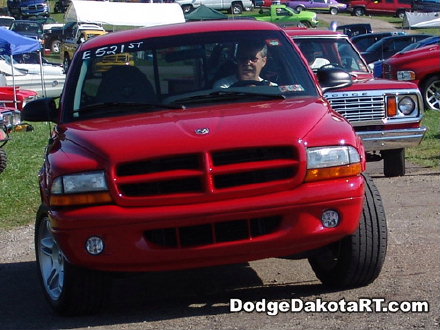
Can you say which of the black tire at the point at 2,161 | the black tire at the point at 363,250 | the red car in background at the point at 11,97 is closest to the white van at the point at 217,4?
the red car in background at the point at 11,97

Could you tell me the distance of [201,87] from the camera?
20.8 ft

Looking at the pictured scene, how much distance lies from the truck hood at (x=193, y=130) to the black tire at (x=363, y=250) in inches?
25.6

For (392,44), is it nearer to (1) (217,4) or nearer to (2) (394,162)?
(2) (394,162)

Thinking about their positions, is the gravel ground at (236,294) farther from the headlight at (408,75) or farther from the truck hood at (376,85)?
the headlight at (408,75)

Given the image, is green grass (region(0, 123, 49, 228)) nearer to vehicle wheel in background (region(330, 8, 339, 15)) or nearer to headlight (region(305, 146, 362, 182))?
headlight (region(305, 146, 362, 182))

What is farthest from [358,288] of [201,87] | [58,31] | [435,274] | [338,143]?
[58,31]

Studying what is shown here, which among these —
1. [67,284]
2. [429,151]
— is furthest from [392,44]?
[67,284]

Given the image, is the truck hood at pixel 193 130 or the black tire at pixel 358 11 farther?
the black tire at pixel 358 11

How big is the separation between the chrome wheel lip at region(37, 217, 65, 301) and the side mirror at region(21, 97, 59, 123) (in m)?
0.88

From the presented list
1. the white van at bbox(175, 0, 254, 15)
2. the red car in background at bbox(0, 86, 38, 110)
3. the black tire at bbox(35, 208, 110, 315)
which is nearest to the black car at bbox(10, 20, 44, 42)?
the white van at bbox(175, 0, 254, 15)

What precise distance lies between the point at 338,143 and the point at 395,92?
5700 millimetres

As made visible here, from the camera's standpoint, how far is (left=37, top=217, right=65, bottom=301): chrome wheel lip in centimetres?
574

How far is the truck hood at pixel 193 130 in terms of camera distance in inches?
206

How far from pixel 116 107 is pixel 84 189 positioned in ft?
3.65
